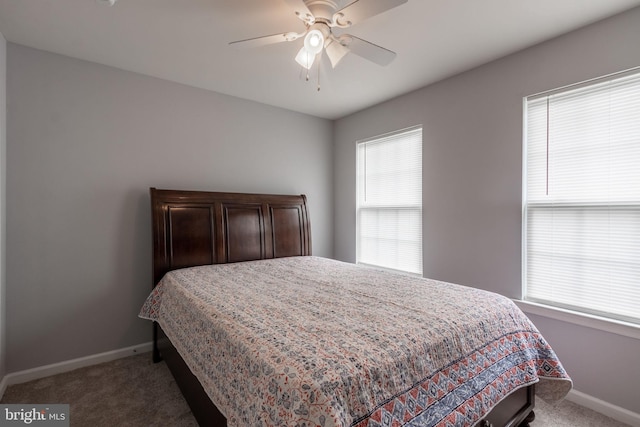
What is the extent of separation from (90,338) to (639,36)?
4.63m

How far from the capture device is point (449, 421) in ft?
3.88

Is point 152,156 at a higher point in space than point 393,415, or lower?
higher

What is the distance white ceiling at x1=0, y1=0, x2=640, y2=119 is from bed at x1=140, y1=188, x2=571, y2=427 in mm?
1263

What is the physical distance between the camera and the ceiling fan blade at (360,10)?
57.3 inches

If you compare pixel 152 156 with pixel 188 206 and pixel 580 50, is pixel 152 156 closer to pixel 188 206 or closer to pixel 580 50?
pixel 188 206

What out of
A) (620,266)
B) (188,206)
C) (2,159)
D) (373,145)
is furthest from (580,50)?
(2,159)

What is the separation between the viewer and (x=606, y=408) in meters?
1.98

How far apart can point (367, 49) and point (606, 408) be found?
282 centimetres

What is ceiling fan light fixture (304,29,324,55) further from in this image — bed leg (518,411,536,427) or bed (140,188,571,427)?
bed leg (518,411,536,427)

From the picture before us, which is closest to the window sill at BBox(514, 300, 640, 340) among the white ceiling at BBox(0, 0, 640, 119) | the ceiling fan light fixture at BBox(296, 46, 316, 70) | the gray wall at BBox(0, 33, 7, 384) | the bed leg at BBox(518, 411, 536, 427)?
the bed leg at BBox(518, 411, 536, 427)

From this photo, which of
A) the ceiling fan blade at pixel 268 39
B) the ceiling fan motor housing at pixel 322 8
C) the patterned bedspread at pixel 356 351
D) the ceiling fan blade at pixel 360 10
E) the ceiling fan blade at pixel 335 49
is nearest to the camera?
the patterned bedspread at pixel 356 351

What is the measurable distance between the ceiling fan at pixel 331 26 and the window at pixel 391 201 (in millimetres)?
1553

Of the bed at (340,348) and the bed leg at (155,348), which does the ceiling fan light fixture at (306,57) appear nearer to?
the bed at (340,348)

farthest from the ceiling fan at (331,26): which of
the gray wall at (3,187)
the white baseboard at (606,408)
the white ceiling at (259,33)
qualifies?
the white baseboard at (606,408)
